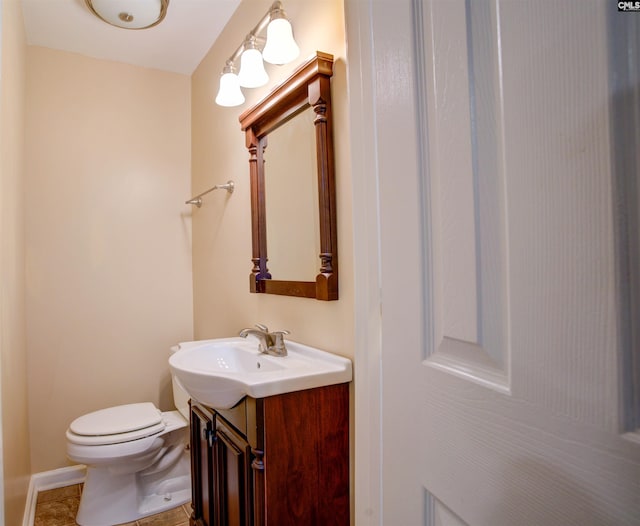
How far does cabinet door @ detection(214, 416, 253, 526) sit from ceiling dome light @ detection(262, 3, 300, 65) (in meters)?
1.38

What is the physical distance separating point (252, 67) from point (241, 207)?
2.22ft

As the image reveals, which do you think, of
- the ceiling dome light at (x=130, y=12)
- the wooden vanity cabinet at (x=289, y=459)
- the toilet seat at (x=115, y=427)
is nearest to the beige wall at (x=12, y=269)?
Answer: the toilet seat at (x=115, y=427)

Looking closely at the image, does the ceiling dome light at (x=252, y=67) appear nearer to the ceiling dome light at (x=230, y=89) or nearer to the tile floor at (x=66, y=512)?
the ceiling dome light at (x=230, y=89)

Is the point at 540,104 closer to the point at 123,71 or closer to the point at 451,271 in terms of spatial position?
the point at 451,271

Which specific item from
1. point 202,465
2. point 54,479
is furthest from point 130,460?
point 54,479

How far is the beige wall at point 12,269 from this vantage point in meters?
1.44

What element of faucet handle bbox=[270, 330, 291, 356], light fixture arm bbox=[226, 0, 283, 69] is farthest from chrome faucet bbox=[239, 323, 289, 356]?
light fixture arm bbox=[226, 0, 283, 69]

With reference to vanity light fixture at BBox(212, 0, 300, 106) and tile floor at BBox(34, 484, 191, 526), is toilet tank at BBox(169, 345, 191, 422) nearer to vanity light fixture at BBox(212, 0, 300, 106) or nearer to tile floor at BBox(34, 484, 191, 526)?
tile floor at BBox(34, 484, 191, 526)

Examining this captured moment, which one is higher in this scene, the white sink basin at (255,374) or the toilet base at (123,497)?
Answer: the white sink basin at (255,374)

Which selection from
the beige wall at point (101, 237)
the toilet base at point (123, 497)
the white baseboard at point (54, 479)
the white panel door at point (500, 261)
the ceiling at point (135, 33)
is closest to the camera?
the white panel door at point (500, 261)

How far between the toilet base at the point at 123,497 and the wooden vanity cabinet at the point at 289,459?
0.96 meters

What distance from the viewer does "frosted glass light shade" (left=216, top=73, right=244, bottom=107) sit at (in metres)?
1.91

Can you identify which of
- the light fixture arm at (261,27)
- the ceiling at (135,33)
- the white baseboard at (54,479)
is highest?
the ceiling at (135,33)

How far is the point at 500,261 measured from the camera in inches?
17.8
